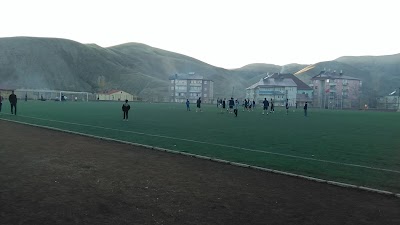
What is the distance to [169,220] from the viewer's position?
5.57 metres

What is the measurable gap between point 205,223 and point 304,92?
421 feet

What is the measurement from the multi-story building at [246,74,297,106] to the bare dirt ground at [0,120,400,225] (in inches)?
4519

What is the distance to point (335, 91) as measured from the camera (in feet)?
429

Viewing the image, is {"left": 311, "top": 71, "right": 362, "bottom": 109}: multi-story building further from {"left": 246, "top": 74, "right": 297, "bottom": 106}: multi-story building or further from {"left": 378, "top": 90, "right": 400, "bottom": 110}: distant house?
{"left": 246, "top": 74, "right": 297, "bottom": 106}: multi-story building

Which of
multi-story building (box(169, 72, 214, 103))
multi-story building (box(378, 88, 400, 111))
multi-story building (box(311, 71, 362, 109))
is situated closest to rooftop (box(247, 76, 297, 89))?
multi-story building (box(311, 71, 362, 109))

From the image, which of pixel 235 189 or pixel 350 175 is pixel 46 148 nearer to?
pixel 235 189

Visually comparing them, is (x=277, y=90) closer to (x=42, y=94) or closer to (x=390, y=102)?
(x=390, y=102)

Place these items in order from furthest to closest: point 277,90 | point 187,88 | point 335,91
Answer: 1. point 187,88
2. point 335,91
3. point 277,90

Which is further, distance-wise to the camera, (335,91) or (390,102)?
(390,102)

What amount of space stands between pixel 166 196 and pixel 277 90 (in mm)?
120640

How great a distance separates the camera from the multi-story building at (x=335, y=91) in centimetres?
13038

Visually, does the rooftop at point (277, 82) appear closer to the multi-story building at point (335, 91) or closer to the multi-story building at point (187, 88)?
the multi-story building at point (335, 91)

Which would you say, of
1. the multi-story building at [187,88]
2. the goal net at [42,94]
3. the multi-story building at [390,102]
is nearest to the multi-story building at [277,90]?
the multi-story building at [187,88]

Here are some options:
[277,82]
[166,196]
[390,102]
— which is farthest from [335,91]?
[166,196]
